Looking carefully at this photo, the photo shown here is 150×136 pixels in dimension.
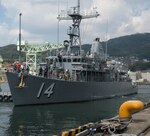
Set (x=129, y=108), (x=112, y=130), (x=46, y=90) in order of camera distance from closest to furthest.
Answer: (x=112, y=130)
(x=129, y=108)
(x=46, y=90)

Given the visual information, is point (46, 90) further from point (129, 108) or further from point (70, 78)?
point (129, 108)

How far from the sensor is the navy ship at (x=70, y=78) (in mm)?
40438

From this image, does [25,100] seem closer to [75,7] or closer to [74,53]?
[74,53]

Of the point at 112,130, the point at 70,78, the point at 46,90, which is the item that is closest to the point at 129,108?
the point at 112,130

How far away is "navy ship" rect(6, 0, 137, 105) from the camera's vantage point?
40.4 meters

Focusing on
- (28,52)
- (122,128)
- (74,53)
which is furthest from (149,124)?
(28,52)

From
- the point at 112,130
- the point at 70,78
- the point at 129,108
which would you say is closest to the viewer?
the point at 112,130

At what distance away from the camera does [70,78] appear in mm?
46344

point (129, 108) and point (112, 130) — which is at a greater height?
point (129, 108)

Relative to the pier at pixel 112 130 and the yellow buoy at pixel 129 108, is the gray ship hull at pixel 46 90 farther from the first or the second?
the pier at pixel 112 130

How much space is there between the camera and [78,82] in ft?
150

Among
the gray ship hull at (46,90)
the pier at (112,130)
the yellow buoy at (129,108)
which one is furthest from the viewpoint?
the gray ship hull at (46,90)

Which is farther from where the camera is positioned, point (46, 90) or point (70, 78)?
point (70, 78)

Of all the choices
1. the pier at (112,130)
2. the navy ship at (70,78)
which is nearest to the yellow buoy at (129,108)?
the pier at (112,130)
